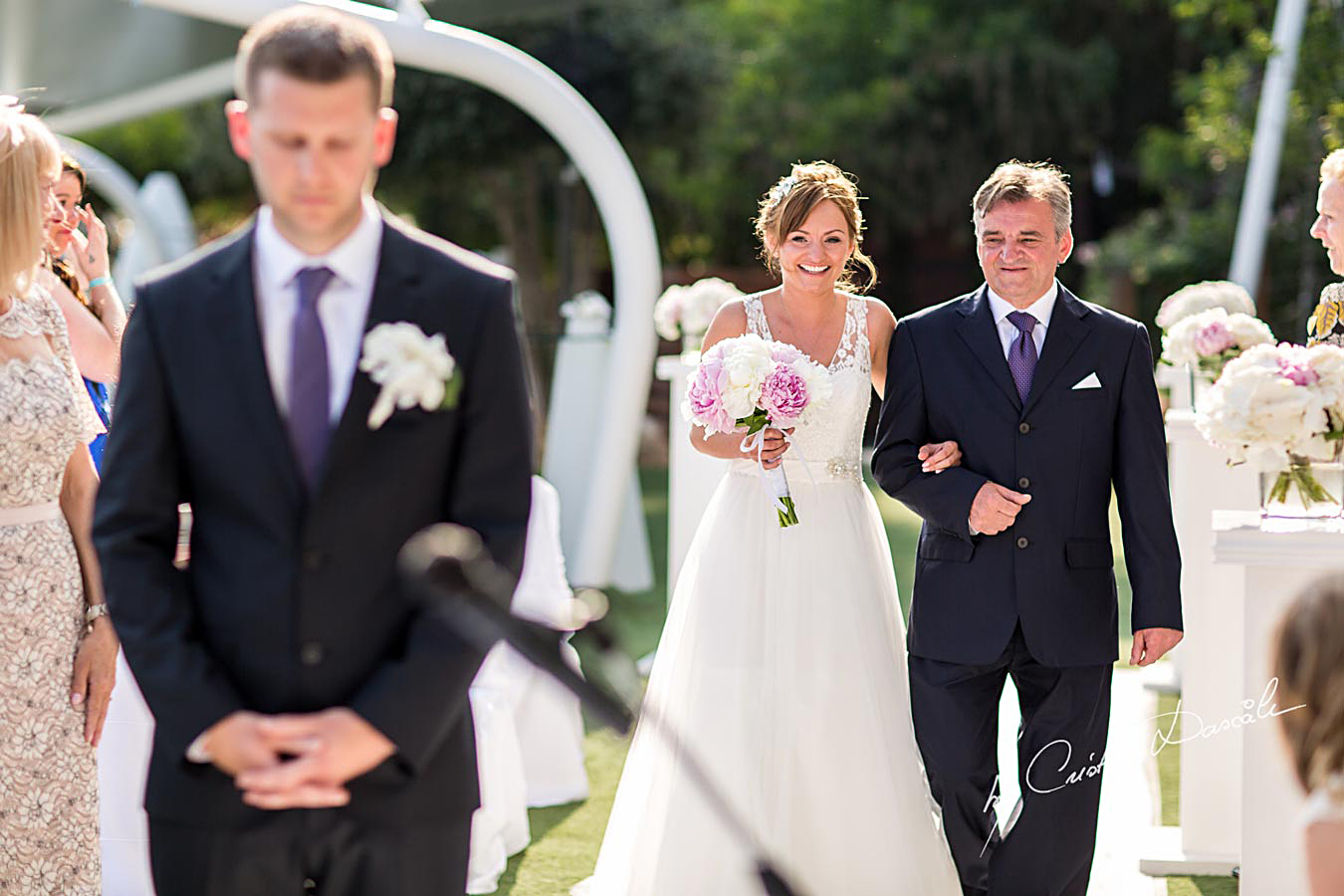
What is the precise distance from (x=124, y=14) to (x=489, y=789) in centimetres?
909

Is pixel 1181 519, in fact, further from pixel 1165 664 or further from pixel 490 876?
pixel 490 876

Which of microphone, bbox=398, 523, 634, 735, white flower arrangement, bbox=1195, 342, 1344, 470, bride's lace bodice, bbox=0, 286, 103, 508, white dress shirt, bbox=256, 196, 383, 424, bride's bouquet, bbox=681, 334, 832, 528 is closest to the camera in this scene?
microphone, bbox=398, 523, 634, 735

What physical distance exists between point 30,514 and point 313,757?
1506 millimetres

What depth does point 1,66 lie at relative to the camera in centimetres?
1342

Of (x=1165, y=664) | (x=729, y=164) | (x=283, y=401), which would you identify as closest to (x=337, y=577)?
(x=283, y=401)

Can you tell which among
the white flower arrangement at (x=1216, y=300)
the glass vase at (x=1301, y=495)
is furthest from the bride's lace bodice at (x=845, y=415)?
the white flower arrangement at (x=1216, y=300)

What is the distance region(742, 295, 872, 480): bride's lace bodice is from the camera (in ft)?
16.1

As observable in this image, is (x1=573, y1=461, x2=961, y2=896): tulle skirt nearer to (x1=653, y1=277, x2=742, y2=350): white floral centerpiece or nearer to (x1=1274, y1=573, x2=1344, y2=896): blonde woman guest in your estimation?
(x1=1274, y1=573, x2=1344, y2=896): blonde woman guest

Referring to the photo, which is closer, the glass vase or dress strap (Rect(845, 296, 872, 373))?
the glass vase

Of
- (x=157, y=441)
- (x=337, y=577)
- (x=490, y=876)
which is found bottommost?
(x=490, y=876)

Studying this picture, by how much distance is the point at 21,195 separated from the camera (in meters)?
3.24

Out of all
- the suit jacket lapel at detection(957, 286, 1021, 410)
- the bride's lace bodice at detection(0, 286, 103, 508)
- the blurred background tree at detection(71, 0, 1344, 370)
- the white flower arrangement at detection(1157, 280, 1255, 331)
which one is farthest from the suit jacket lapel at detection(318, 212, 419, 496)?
the blurred background tree at detection(71, 0, 1344, 370)

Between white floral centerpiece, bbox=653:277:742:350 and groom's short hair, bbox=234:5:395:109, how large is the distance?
290 inches

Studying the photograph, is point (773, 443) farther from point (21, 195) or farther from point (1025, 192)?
point (21, 195)
